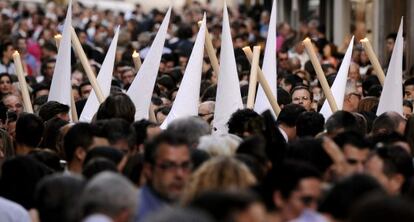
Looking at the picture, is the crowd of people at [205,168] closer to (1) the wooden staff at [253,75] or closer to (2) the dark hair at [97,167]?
(2) the dark hair at [97,167]

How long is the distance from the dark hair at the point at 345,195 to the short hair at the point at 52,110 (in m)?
6.10

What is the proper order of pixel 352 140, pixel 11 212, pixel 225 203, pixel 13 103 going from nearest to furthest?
pixel 225 203 → pixel 11 212 → pixel 352 140 → pixel 13 103

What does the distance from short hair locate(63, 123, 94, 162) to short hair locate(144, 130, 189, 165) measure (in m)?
1.87

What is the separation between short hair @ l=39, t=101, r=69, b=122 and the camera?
14.6 metres

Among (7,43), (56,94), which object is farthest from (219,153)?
(7,43)

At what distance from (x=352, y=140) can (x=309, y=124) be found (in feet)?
8.42

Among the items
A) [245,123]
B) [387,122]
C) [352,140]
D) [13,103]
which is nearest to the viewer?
[352,140]

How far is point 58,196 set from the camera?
9.43m

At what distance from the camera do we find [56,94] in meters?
16.7

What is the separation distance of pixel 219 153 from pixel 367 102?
6280mm

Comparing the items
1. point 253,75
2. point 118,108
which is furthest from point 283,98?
point 118,108

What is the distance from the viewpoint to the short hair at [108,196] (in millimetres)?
8789

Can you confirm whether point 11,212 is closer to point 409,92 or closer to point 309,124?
point 309,124

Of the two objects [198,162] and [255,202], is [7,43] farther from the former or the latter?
[255,202]
